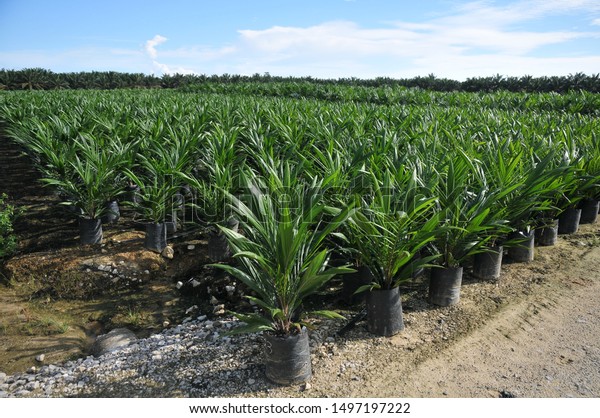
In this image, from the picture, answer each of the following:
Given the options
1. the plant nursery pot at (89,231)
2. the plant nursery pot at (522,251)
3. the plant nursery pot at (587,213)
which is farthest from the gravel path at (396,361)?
the plant nursery pot at (587,213)

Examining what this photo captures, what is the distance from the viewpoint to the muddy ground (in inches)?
78.9

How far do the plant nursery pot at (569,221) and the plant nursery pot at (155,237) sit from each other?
357 cm

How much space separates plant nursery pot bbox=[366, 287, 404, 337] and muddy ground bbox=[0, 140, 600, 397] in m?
0.06

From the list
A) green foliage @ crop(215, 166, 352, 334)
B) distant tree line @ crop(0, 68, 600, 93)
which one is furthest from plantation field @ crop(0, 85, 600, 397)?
distant tree line @ crop(0, 68, 600, 93)

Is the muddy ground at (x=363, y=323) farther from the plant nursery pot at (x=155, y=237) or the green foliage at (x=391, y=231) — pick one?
the green foliage at (x=391, y=231)

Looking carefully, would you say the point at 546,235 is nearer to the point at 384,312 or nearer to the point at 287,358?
the point at 384,312

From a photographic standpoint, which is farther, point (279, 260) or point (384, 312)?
point (384, 312)

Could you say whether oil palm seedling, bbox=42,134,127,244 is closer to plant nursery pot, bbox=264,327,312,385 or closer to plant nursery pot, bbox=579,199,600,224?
plant nursery pot, bbox=264,327,312,385

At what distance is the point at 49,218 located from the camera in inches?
179

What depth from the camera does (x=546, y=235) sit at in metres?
3.71

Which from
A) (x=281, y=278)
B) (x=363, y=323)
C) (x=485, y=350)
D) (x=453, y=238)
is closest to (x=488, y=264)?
(x=453, y=238)

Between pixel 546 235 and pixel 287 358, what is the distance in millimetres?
2842

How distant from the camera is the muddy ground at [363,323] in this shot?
6.57ft

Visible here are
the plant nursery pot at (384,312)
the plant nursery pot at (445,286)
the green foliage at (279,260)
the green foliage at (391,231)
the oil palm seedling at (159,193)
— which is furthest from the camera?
the oil palm seedling at (159,193)
